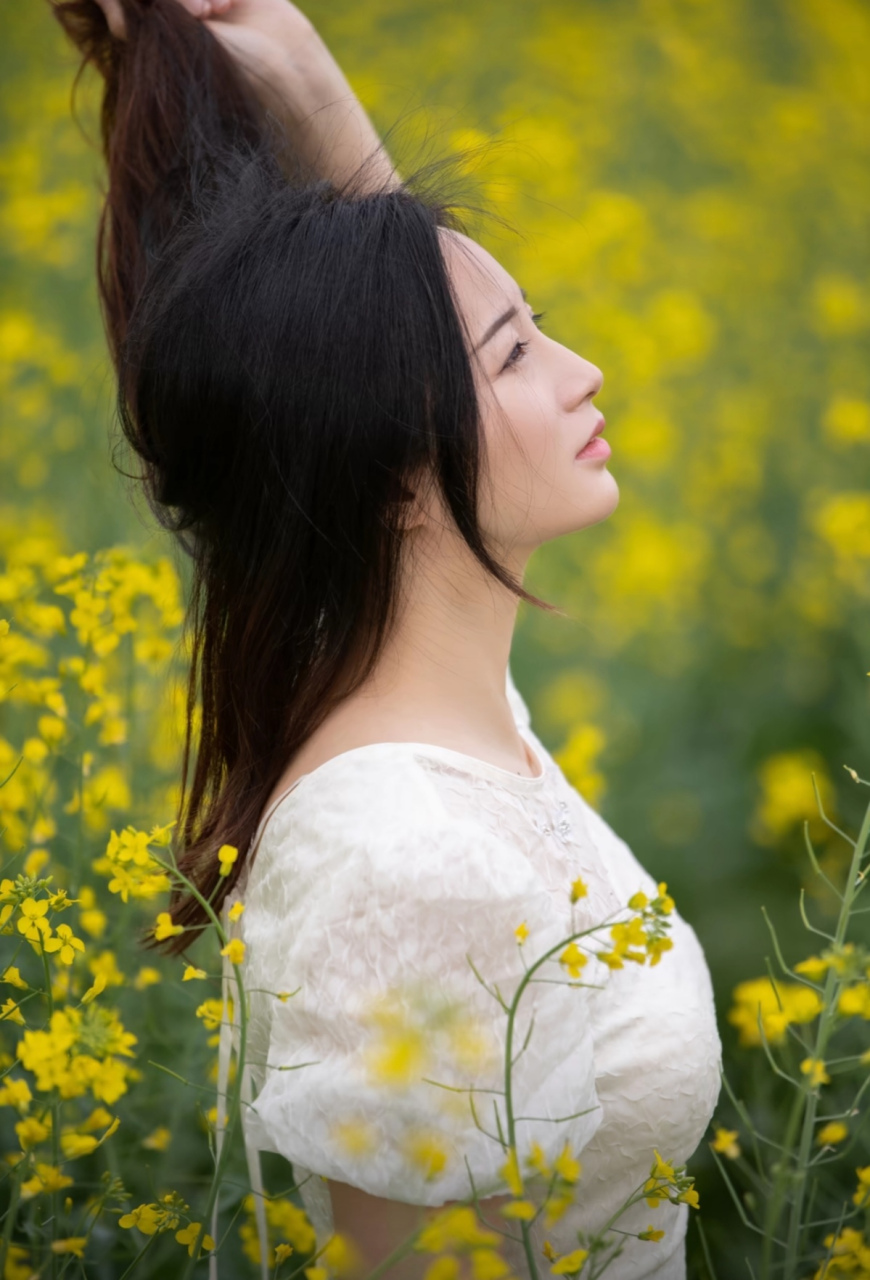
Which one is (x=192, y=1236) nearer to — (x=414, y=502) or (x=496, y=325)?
(x=414, y=502)

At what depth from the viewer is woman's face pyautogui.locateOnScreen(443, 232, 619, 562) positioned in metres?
0.83

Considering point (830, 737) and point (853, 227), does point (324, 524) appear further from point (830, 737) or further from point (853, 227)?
point (853, 227)

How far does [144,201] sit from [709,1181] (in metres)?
1.29

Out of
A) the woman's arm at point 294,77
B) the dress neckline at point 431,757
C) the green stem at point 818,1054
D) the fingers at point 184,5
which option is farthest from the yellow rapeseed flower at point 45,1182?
the fingers at point 184,5

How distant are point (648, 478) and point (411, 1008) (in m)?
1.84

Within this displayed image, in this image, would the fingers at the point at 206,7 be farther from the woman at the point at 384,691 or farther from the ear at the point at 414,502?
the ear at the point at 414,502

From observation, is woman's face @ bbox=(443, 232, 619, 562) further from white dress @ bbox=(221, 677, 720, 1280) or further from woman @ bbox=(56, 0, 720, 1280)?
white dress @ bbox=(221, 677, 720, 1280)

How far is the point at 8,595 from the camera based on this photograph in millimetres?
1136

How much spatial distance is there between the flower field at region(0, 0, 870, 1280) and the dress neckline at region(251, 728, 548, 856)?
37 cm

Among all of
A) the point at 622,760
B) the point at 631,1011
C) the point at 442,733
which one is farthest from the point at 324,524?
the point at 622,760

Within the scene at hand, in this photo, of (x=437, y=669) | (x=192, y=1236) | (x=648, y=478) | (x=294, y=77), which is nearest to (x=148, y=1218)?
(x=192, y=1236)

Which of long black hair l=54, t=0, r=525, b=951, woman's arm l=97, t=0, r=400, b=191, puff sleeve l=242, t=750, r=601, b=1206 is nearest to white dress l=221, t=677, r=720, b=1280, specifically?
puff sleeve l=242, t=750, r=601, b=1206

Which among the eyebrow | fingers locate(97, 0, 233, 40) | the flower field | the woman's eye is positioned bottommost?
the flower field

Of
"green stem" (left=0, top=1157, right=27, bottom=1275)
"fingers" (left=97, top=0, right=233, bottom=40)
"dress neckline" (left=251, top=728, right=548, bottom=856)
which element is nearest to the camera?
"green stem" (left=0, top=1157, right=27, bottom=1275)
